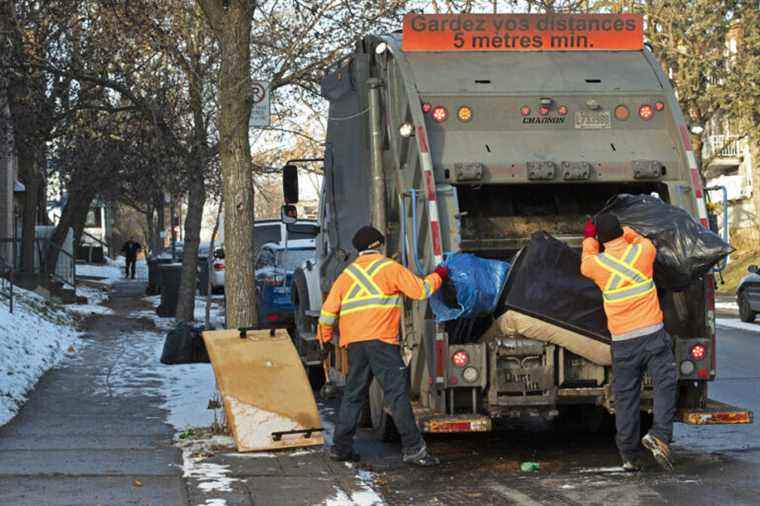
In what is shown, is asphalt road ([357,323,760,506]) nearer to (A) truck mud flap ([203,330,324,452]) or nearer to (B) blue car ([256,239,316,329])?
(A) truck mud flap ([203,330,324,452])

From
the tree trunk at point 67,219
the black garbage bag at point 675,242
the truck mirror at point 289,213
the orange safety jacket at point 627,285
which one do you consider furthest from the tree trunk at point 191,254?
the orange safety jacket at point 627,285

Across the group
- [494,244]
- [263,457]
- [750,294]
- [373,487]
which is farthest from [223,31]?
[750,294]

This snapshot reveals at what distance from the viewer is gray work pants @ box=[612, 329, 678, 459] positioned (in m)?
7.85

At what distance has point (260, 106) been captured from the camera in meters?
12.1

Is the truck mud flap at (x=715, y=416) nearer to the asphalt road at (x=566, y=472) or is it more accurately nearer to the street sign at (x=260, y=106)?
the asphalt road at (x=566, y=472)

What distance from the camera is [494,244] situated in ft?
30.0

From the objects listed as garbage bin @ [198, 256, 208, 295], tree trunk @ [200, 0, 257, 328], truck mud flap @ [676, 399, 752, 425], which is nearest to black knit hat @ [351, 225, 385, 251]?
truck mud flap @ [676, 399, 752, 425]

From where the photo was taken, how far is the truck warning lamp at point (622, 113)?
29.1ft

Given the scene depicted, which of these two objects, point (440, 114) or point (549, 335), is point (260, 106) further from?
point (549, 335)

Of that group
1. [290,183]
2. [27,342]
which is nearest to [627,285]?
[290,183]

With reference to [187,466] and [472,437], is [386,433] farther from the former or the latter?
[187,466]

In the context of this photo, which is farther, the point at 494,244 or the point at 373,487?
the point at 494,244

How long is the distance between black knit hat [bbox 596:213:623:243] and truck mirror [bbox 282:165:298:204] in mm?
4390

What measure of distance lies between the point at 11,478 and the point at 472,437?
3.80 metres
